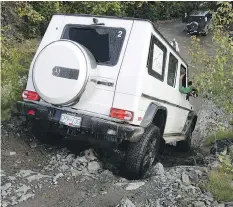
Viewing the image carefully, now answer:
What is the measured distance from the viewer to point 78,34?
521cm

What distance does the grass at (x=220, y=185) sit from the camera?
4191mm

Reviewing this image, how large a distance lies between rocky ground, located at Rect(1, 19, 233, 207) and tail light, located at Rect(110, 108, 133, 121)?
832mm

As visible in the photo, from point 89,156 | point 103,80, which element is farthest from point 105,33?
point 89,156

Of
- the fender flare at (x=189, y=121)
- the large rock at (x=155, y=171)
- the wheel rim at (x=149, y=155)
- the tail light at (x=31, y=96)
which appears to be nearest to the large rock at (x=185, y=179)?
the large rock at (x=155, y=171)

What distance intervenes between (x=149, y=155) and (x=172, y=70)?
1.77 m

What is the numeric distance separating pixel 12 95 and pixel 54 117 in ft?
5.13

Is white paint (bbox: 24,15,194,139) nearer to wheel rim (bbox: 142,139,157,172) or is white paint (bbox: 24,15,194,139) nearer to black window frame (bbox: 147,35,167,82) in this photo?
black window frame (bbox: 147,35,167,82)

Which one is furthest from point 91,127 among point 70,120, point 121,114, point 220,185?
point 220,185

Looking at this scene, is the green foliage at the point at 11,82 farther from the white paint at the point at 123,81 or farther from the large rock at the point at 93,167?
the large rock at the point at 93,167

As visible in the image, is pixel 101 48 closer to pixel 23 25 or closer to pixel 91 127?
pixel 91 127

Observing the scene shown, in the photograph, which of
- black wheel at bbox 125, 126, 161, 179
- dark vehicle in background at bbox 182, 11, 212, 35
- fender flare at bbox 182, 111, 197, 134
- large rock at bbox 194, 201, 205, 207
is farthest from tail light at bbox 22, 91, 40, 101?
dark vehicle in background at bbox 182, 11, 212, 35

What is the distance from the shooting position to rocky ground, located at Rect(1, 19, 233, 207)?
412 centimetres

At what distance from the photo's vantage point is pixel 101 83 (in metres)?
4.82

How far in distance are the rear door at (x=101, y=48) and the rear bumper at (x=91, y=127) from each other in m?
0.18
